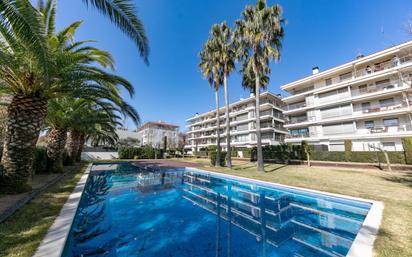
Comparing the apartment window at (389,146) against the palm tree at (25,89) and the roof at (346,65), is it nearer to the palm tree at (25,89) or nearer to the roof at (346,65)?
the roof at (346,65)

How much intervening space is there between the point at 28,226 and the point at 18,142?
3935 mm

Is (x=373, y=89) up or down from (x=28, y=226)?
up

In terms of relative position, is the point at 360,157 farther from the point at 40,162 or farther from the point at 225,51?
the point at 40,162

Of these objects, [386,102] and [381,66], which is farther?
[381,66]

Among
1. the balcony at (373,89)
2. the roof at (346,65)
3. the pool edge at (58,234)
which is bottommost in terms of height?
the pool edge at (58,234)

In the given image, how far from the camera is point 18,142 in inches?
248

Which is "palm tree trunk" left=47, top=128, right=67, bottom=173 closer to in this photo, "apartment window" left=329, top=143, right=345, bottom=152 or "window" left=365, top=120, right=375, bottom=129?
"apartment window" left=329, top=143, right=345, bottom=152

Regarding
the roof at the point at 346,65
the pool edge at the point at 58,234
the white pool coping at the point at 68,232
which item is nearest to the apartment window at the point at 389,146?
the roof at the point at 346,65

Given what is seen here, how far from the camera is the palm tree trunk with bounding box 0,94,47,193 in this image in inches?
248

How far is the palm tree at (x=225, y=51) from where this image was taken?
18500 millimetres

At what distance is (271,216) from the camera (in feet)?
21.8

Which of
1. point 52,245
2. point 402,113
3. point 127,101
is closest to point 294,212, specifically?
point 52,245

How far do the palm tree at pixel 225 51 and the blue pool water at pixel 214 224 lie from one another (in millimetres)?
10635

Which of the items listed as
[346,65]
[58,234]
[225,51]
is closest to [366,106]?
[346,65]
